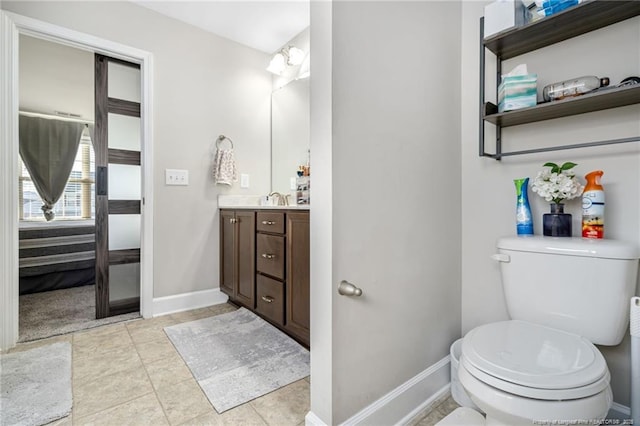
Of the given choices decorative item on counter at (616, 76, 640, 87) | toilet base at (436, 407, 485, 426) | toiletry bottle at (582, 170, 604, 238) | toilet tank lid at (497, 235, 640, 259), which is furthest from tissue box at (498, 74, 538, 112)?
toilet base at (436, 407, 485, 426)

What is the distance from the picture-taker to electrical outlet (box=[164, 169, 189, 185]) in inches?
88.2

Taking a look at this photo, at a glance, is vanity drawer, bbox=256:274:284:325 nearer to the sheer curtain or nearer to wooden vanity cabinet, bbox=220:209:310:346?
wooden vanity cabinet, bbox=220:209:310:346

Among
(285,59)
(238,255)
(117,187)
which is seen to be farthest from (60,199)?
(285,59)

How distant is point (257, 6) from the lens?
7.00 feet

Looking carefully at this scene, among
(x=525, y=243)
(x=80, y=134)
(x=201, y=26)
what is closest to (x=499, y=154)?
(x=525, y=243)

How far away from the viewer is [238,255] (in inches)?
85.4

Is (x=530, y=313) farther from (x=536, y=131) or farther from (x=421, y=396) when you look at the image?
(x=536, y=131)

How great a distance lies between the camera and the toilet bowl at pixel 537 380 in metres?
0.73

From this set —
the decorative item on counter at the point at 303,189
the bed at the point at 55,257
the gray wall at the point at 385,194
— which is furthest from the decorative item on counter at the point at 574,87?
the bed at the point at 55,257

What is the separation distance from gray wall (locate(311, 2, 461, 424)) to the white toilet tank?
318 mm

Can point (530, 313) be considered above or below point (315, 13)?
below

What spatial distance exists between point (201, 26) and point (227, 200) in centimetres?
144

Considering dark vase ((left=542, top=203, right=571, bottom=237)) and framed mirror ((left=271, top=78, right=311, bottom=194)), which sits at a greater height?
framed mirror ((left=271, top=78, right=311, bottom=194))

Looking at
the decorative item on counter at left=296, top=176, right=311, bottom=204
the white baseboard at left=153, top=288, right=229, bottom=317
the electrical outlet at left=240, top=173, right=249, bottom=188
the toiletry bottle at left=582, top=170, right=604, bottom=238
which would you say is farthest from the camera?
the electrical outlet at left=240, top=173, right=249, bottom=188
